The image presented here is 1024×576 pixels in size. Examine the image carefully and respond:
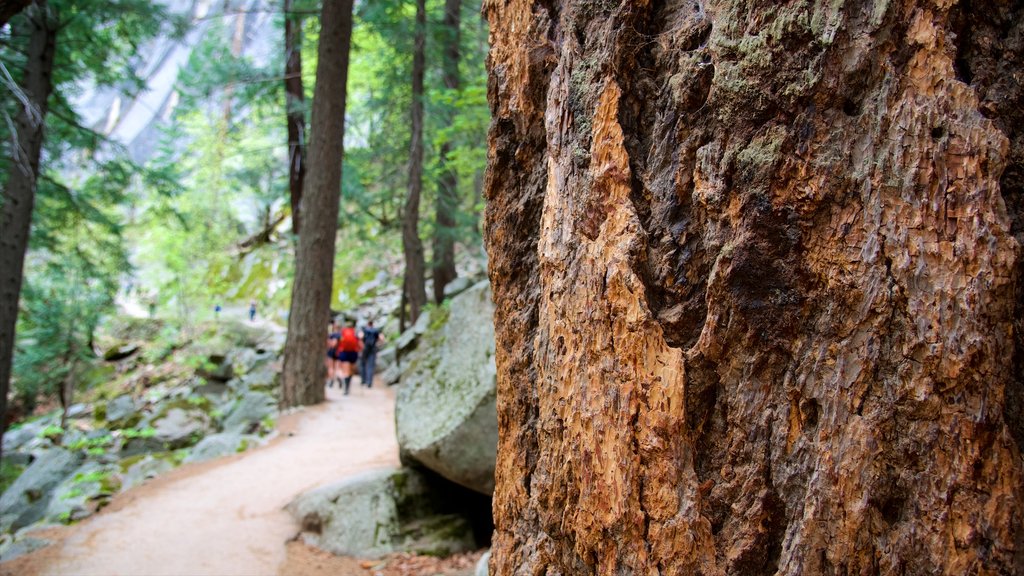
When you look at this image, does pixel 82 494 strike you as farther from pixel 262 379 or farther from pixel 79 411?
pixel 79 411

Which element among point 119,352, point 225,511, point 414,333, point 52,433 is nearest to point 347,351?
point 414,333

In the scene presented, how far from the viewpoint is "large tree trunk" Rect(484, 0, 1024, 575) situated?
1.83 metres

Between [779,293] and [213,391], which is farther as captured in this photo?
[213,391]

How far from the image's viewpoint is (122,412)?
15.1m

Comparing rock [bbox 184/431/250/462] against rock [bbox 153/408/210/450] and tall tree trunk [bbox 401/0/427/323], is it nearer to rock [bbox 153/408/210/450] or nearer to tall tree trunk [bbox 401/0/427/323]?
rock [bbox 153/408/210/450]

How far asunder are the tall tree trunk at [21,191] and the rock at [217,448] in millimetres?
2433

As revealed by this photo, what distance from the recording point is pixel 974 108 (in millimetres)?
1873

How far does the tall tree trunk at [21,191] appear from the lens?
9109 mm

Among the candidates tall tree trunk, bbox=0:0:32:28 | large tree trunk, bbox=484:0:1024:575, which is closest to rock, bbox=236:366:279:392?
tall tree trunk, bbox=0:0:32:28

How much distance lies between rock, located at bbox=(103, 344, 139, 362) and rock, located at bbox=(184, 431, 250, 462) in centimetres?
1354

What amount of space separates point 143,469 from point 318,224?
4.48 m

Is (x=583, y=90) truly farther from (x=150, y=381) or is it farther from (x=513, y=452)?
(x=150, y=381)

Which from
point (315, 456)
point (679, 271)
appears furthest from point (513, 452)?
point (315, 456)

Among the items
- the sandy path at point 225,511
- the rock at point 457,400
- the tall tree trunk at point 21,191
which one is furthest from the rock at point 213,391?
the rock at point 457,400
